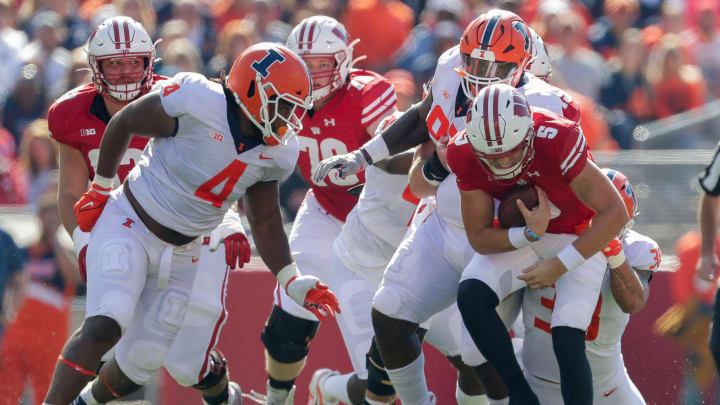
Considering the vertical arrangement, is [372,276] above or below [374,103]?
below

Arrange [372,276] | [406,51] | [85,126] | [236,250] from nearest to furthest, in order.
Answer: [236,250], [85,126], [372,276], [406,51]

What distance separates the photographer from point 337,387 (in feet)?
22.2

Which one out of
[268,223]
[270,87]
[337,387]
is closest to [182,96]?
[270,87]

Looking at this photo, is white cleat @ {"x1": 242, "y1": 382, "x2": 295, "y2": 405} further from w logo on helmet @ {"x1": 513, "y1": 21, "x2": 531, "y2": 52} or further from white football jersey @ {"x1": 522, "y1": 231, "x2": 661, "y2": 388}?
w logo on helmet @ {"x1": 513, "y1": 21, "x2": 531, "y2": 52}

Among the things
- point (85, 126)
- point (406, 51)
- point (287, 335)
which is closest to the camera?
point (85, 126)

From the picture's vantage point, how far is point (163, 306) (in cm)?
590

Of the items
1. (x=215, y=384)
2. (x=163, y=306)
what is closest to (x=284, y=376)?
(x=215, y=384)

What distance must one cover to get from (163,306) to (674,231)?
330cm

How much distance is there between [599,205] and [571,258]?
0.80ft

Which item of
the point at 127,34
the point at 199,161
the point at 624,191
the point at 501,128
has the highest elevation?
the point at 501,128

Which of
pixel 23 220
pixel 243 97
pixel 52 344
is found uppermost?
pixel 243 97

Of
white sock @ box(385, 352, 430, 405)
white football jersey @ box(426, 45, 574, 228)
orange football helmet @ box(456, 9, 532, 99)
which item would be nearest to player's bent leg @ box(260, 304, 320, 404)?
white sock @ box(385, 352, 430, 405)

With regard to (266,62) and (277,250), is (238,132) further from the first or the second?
(277,250)

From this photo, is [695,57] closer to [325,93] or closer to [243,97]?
[325,93]
